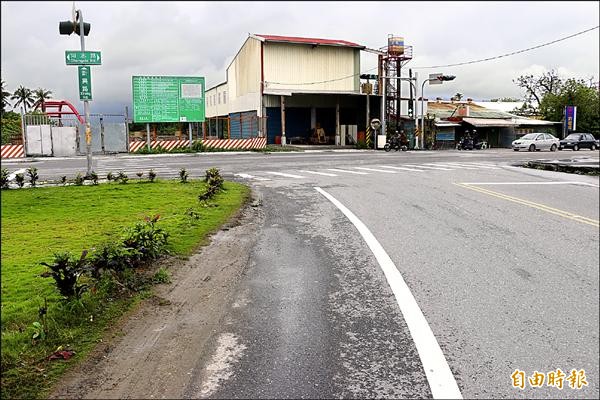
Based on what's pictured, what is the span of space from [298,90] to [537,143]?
1725cm

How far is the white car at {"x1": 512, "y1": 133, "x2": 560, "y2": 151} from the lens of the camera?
36.4 metres

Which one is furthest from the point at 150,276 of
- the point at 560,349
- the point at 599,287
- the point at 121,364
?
the point at 599,287

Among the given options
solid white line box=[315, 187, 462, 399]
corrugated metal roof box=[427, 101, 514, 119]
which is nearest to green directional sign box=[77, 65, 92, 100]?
solid white line box=[315, 187, 462, 399]

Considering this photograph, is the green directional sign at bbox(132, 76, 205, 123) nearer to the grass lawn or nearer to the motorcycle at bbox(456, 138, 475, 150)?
the motorcycle at bbox(456, 138, 475, 150)

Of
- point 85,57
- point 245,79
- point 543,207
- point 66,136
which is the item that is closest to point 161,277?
point 543,207

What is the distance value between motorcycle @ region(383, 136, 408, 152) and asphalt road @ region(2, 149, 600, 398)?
28691mm

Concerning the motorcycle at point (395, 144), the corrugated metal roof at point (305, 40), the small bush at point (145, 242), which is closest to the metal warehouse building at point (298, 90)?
the corrugated metal roof at point (305, 40)

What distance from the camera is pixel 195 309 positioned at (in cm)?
507

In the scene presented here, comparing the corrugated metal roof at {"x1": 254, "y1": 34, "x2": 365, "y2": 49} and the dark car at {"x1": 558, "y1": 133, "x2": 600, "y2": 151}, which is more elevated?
the corrugated metal roof at {"x1": 254, "y1": 34, "x2": 365, "y2": 49}

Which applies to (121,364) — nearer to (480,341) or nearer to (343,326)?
(343,326)

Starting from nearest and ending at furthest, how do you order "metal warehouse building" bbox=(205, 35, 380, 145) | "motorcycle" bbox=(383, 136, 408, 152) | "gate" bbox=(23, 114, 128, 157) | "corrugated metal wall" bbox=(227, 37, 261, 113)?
"gate" bbox=(23, 114, 128, 157), "motorcycle" bbox=(383, 136, 408, 152), "metal warehouse building" bbox=(205, 35, 380, 145), "corrugated metal wall" bbox=(227, 37, 261, 113)

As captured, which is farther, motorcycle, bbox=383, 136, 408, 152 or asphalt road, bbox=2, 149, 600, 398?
motorcycle, bbox=383, 136, 408, 152

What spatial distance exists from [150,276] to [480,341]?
347 cm

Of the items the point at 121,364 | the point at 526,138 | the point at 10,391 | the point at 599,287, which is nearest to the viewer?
the point at 10,391
